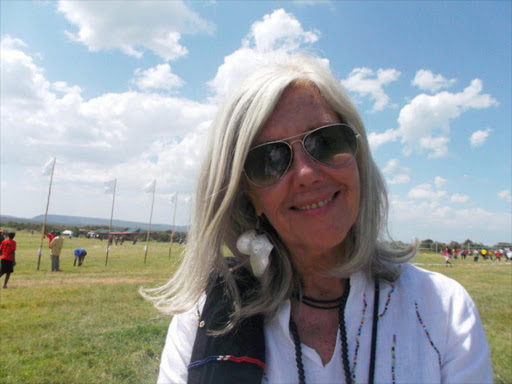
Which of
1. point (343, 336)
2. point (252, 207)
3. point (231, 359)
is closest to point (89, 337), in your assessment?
→ point (252, 207)

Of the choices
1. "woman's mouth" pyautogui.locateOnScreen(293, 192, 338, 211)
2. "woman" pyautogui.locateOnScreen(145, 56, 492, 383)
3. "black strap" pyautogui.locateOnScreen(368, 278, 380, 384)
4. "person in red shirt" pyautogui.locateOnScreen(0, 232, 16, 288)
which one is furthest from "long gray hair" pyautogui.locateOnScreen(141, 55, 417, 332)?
"person in red shirt" pyautogui.locateOnScreen(0, 232, 16, 288)

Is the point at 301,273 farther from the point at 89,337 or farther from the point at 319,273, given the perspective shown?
the point at 89,337

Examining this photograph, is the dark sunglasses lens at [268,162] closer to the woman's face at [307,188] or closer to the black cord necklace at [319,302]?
the woman's face at [307,188]

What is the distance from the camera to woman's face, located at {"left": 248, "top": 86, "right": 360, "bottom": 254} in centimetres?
143

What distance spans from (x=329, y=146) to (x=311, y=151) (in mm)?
74

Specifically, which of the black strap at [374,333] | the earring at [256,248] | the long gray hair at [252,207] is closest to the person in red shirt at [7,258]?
the long gray hair at [252,207]

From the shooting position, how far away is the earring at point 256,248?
1.60 metres

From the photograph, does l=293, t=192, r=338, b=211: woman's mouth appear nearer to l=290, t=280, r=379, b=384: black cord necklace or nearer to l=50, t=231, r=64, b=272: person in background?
l=290, t=280, r=379, b=384: black cord necklace

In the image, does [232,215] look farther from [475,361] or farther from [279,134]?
[475,361]

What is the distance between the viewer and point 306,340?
1.42 metres

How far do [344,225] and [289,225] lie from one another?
0.22 metres

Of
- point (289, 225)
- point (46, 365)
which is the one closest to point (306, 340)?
point (289, 225)

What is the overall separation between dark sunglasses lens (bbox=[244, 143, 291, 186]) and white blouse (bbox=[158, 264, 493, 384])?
533 mm

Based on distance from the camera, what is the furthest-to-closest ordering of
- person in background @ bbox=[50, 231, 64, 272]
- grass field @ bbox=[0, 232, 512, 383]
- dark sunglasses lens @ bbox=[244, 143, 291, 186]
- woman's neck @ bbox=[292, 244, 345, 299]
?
person in background @ bbox=[50, 231, 64, 272], grass field @ bbox=[0, 232, 512, 383], woman's neck @ bbox=[292, 244, 345, 299], dark sunglasses lens @ bbox=[244, 143, 291, 186]
